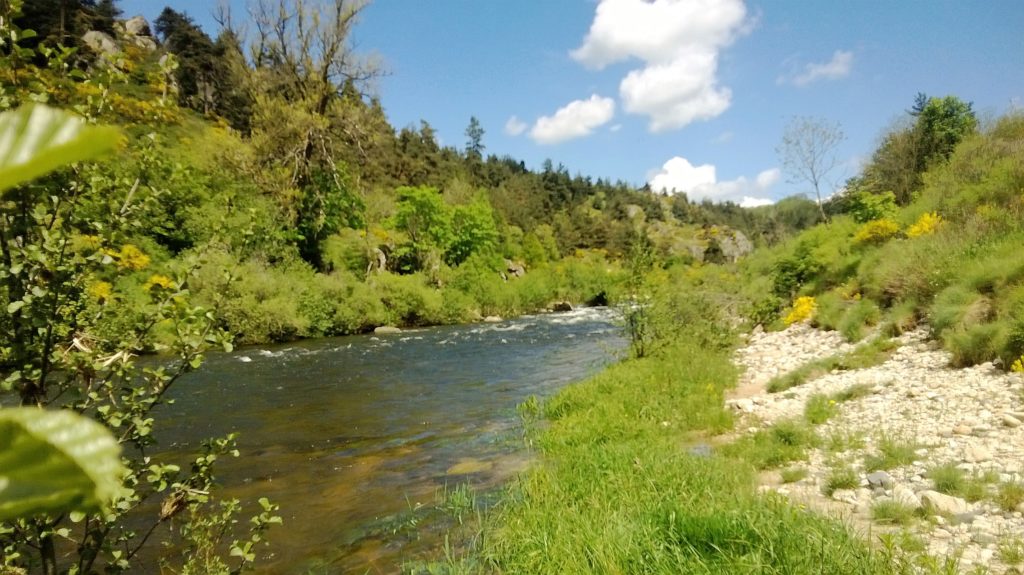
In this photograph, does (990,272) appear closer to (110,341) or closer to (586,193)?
(110,341)

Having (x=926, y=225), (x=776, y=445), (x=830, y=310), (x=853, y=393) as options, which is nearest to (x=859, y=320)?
(x=830, y=310)

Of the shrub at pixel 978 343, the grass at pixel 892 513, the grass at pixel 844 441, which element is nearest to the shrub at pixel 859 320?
the shrub at pixel 978 343

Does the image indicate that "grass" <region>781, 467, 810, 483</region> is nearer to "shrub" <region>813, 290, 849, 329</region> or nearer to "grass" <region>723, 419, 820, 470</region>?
→ "grass" <region>723, 419, 820, 470</region>

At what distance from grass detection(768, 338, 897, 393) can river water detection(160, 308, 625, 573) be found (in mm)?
4315

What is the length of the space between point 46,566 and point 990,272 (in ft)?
40.9

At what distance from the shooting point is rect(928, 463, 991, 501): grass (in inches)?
184

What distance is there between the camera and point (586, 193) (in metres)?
120

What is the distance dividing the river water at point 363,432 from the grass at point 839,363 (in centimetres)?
432

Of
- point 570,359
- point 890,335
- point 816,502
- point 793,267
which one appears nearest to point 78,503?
point 816,502

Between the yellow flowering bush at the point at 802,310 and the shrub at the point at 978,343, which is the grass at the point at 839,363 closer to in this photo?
the shrub at the point at 978,343

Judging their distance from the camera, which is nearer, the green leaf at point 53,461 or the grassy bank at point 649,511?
the green leaf at point 53,461

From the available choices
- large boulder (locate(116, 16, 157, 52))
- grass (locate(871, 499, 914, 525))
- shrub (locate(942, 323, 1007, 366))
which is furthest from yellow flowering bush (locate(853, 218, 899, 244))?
large boulder (locate(116, 16, 157, 52))

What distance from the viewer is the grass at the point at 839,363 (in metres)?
9.95

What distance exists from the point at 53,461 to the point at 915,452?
7203 mm
